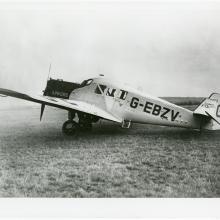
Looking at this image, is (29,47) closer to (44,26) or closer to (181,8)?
(44,26)

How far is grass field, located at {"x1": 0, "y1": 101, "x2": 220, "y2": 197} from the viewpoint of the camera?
5203 millimetres

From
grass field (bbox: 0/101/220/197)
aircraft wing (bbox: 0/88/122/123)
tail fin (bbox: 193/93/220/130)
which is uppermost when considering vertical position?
tail fin (bbox: 193/93/220/130)

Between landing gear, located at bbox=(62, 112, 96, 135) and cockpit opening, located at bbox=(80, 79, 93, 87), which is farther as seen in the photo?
cockpit opening, located at bbox=(80, 79, 93, 87)

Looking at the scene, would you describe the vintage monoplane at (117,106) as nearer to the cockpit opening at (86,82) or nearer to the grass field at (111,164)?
the cockpit opening at (86,82)

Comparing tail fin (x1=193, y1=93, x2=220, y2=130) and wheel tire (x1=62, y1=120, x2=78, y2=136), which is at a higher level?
tail fin (x1=193, y1=93, x2=220, y2=130)

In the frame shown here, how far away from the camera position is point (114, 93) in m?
7.62

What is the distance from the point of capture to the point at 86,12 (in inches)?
259

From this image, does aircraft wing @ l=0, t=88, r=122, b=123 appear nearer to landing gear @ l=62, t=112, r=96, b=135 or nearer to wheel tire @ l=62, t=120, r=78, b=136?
landing gear @ l=62, t=112, r=96, b=135

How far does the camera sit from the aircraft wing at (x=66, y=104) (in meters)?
6.81

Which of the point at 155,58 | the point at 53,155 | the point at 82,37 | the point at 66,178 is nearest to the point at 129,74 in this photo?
the point at 155,58

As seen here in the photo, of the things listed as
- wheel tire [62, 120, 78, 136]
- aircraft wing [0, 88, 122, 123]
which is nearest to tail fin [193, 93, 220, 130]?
aircraft wing [0, 88, 122, 123]

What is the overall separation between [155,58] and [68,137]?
8.21ft

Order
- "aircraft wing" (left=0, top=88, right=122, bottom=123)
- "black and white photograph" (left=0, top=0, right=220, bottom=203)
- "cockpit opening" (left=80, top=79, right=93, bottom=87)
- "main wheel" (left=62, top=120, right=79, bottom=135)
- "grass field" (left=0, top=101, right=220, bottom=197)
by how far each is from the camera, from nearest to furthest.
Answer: "grass field" (left=0, top=101, right=220, bottom=197) < "black and white photograph" (left=0, top=0, right=220, bottom=203) < "aircraft wing" (left=0, top=88, right=122, bottom=123) < "main wheel" (left=62, top=120, right=79, bottom=135) < "cockpit opening" (left=80, top=79, right=93, bottom=87)

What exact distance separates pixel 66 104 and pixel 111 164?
1.97m
